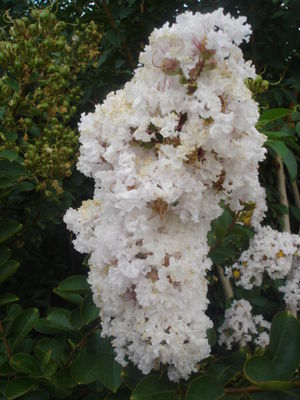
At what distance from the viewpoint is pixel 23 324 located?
137cm

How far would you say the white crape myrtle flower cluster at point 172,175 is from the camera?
86cm

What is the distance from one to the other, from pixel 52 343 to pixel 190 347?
583mm

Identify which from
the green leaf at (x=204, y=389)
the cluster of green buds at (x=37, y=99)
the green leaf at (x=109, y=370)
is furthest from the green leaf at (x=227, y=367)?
the cluster of green buds at (x=37, y=99)

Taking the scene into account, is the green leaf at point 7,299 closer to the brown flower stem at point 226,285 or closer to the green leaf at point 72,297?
the green leaf at point 72,297

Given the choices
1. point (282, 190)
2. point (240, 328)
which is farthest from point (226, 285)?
point (282, 190)

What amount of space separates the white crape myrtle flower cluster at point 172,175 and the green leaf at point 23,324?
0.51m

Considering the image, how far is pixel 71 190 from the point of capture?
6.50 feet

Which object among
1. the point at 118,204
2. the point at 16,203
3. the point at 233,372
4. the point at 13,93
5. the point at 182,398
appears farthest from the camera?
the point at 16,203

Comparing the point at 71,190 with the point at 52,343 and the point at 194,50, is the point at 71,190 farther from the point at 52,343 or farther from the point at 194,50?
the point at 194,50

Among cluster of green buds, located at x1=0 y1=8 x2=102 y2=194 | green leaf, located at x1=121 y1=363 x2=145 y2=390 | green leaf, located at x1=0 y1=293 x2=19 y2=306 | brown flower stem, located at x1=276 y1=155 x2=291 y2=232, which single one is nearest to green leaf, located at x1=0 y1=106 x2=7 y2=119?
cluster of green buds, located at x1=0 y1=8 x2=102 y2=194

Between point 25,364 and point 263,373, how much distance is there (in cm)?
63

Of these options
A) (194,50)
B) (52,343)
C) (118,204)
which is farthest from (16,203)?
(194,50)

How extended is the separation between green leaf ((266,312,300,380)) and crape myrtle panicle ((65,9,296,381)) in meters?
0.18

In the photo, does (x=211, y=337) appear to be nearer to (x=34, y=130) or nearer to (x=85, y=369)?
(x=85, y=369)
